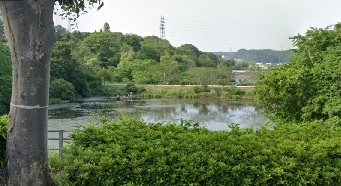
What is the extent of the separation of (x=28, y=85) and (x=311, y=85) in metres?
8.72

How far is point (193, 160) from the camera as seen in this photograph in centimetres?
289

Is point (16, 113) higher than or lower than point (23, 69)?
lower

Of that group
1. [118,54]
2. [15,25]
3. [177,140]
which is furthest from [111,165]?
[118,54]

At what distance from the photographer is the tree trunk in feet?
9.18

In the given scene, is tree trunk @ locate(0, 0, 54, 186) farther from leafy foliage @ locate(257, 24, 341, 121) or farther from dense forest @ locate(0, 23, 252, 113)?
dense forest @ locate(0, 23, 252, 113)

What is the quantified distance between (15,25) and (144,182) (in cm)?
154

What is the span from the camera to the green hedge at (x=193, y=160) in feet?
9.21

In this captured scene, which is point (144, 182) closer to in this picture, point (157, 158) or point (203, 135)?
point (157, 158)

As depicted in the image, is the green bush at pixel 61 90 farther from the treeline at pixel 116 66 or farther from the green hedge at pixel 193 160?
the green hedge at pixel 193 160

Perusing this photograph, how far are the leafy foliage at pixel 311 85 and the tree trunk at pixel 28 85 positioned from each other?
800 cm

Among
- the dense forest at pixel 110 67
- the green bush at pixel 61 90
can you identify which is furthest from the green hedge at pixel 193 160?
the green bush at pixel 61 90


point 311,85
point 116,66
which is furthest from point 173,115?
point 116,66

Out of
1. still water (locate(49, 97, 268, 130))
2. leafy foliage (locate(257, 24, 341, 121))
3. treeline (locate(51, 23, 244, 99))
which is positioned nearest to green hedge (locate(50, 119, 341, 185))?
leafy foliage (locate(257, 24, 341, 121))

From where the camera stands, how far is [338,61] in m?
9.59
